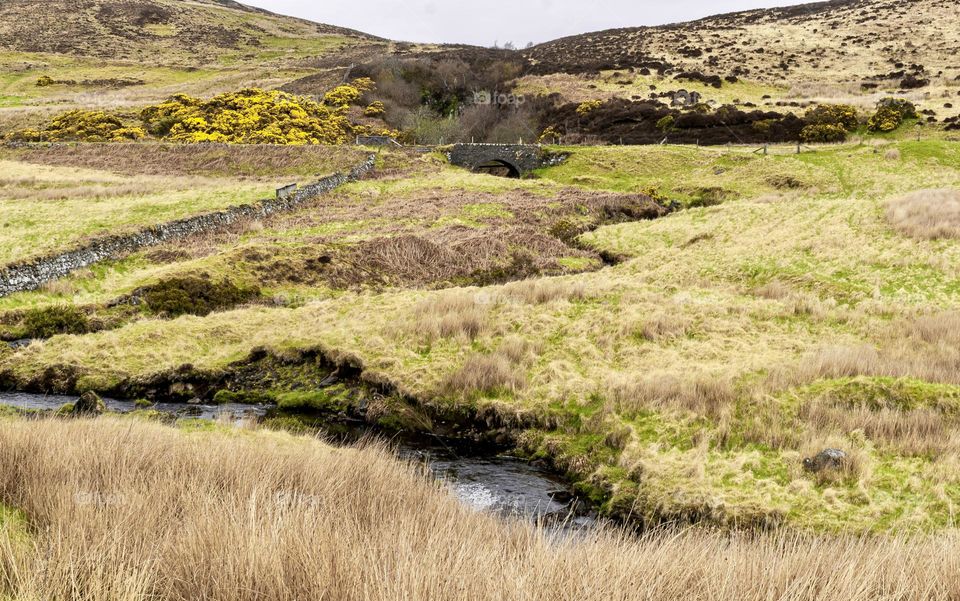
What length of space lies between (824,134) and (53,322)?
51.0 m

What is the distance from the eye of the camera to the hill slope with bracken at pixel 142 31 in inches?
4601

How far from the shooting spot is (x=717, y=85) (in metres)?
66.0

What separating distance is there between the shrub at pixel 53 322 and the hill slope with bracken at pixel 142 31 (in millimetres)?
112367

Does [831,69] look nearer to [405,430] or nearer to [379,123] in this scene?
[379,123]

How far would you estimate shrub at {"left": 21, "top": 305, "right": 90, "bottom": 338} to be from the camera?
57.1 feet

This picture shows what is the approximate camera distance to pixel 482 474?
10.4 m

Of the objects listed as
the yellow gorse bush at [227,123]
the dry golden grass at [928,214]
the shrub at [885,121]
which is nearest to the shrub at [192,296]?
the dry golden grass at [928,214]

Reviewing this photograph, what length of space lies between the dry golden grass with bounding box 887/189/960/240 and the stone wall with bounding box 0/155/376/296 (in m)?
30.9

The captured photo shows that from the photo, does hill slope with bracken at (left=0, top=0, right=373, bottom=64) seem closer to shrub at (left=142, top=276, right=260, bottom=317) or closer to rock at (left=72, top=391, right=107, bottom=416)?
shrub at (left=142, top=276, right=260, bottom=317)

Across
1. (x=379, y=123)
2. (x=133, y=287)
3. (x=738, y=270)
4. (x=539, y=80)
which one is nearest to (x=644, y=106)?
(x=539, y=80)

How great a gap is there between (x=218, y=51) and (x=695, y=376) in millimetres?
137725

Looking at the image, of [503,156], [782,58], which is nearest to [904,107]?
[503,156]

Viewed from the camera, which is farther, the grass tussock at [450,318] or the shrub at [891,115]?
the shrub at [891,115]

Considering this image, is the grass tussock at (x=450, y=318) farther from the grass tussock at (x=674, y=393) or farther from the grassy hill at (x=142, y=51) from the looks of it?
the grassy hill at (x=142, y=51)
